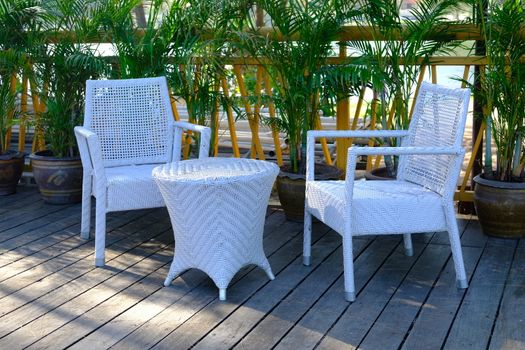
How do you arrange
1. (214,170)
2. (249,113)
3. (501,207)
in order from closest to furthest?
(214,170) → (501,207) → (249,113)

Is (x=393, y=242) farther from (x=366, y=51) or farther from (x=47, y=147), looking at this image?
(x=47, y=147)

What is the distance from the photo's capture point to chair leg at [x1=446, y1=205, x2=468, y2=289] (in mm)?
3291

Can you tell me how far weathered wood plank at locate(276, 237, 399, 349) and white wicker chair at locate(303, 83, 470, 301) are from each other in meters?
0.10

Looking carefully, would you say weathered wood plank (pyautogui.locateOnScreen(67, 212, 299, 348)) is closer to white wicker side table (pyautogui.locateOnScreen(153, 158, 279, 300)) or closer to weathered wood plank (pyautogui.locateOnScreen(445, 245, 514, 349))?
white wicker side table (pyautogui.locateOnScreen(153, 158, 279, 300))

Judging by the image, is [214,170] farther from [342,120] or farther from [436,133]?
[342,120]

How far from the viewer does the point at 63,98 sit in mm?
4777

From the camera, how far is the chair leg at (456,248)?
10.8ft

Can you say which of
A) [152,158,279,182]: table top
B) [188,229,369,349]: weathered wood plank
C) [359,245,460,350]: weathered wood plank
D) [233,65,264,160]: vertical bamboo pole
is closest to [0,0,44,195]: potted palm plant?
[233,65,264,160]: vertical bamboo pole

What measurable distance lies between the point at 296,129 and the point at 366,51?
0.57m

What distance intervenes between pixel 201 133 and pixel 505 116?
1531mm

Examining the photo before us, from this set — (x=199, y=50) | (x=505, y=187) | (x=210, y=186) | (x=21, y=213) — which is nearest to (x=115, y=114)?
(x=199, y=50)

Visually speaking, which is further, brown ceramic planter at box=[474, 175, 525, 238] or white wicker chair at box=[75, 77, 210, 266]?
white wicker chair at box=[75, 77, 210, 266]

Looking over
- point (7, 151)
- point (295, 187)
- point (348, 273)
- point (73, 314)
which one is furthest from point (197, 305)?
point (7, 151)

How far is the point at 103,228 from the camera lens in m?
3.70
